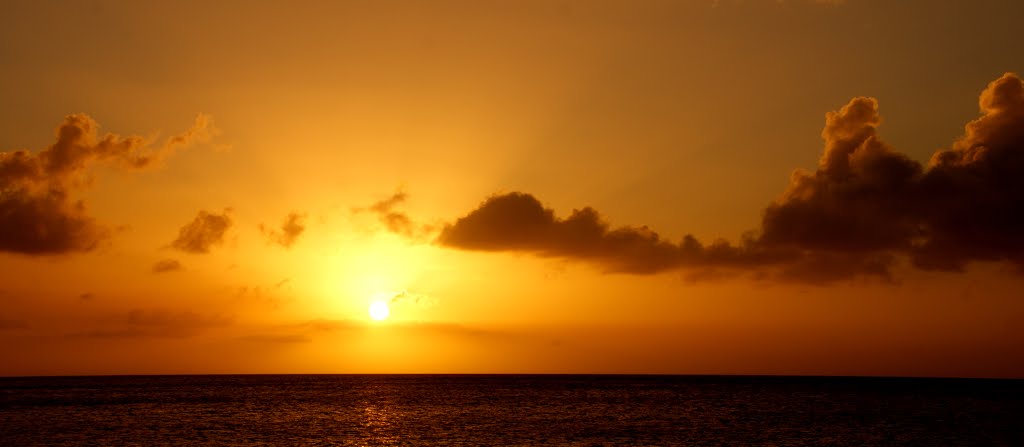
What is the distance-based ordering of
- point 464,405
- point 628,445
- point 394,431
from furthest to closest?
1. point 464,405
2. point 394,431
3. point 628,445

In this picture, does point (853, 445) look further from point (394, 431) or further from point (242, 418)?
point (242, 418)

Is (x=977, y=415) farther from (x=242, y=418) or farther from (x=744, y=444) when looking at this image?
(x=242, y=418)

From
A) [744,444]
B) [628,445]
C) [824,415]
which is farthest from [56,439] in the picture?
[824,415]

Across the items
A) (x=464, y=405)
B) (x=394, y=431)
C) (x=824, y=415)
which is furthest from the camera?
(x=464, y=405)

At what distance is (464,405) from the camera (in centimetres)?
15100

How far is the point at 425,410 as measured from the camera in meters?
135

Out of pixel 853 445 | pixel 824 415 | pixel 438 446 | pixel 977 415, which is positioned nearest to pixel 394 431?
pixel 438 446

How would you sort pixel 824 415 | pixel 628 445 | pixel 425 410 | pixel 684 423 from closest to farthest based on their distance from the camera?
pixel 628 445, pixel 684 423, pixel 824 415, pixel 425 410

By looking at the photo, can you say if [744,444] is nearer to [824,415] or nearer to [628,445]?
[628,445]

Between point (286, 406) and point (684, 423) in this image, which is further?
point (286, 406)

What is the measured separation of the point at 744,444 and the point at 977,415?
6497 centimetres

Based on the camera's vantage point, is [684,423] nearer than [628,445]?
No

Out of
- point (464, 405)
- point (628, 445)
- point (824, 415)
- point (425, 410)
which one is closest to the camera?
point (628, 445)

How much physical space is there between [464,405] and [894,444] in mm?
84388
